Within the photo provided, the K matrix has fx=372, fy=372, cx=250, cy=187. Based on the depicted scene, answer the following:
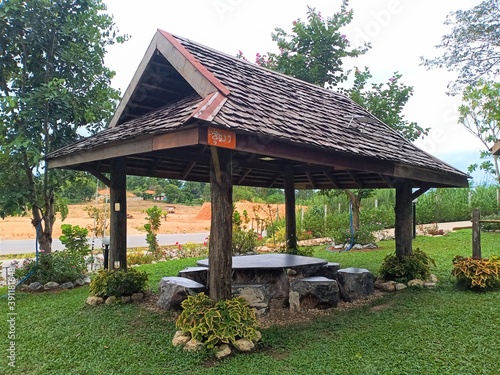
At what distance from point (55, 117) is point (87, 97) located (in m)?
1.07

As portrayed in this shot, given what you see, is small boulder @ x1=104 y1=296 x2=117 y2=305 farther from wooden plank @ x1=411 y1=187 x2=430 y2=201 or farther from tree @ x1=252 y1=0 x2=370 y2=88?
tree @ x1=252 y1=0 x2=370 y2=88

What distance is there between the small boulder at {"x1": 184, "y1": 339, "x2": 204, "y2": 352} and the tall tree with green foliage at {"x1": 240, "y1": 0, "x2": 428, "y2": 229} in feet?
31.4

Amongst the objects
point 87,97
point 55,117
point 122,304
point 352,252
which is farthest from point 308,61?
point 122,304

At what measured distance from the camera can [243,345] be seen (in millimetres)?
3939

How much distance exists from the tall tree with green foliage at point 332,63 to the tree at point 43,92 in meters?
6.24

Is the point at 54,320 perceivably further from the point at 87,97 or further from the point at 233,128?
the point at 87,97

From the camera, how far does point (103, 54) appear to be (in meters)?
8.49

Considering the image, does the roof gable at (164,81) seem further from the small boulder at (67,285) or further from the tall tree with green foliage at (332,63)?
the tall tree with green foliage at (332,63)

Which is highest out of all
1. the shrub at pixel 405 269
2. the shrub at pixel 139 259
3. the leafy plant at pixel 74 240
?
the leafy plant at pixel 74 240

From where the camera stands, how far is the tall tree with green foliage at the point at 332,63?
1155 centimetres

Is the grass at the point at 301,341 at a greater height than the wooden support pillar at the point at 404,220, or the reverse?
the wooden support pillar at the point at 404,220

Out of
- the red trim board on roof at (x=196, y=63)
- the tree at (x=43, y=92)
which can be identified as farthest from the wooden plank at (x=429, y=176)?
the tree at (x=43, y=92)

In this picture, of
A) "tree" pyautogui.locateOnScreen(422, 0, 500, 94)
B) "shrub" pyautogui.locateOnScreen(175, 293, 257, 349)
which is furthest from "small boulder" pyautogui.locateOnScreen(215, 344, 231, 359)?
"tree" pyautogui.locateOnScreen(422, 0, 500, 94)

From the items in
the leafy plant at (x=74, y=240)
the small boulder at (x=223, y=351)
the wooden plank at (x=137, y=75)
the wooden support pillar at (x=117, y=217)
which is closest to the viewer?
the small boulder at (x=223, y=351)
